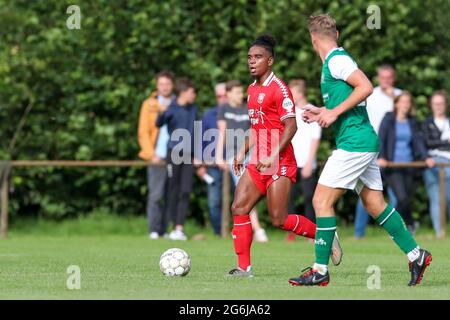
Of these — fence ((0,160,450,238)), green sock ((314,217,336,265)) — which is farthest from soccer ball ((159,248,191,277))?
fence ((0,160,450,238))

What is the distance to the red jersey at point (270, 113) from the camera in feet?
36.2

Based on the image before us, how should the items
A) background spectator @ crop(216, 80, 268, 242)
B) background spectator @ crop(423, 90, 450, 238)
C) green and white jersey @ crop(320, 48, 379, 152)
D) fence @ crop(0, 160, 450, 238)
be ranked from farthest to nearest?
fence @ crop(0, 160, 450, 238), background spectator @ crop(423, 90, 450, 238), background spectator @ crop(216, 80, 268, 242), green and white jersey @ crop(320, 48, 379, 152)

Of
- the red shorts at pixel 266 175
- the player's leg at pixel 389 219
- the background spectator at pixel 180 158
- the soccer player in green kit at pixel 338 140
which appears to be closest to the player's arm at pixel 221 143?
the background spectator at pixel 180 158

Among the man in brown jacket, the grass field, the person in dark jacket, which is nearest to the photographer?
the grass field

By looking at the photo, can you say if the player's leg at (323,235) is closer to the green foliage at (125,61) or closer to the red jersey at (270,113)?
the red jersey at (270,113)

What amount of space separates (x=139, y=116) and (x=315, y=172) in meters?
3.23

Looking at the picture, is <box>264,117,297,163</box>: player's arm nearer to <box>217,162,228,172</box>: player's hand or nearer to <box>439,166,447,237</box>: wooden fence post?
<box>217,162,228,172</box>: player's hand

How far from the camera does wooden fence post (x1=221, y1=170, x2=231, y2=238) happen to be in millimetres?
18672

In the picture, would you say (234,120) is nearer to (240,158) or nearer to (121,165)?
(121,165)

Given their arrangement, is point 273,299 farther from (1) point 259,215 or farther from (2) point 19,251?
(1) point 259,215

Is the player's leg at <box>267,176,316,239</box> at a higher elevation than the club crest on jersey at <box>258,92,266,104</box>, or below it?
below

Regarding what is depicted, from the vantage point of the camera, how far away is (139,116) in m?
19.8

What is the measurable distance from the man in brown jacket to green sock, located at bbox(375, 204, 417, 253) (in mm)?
8140

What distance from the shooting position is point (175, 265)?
10812mm
